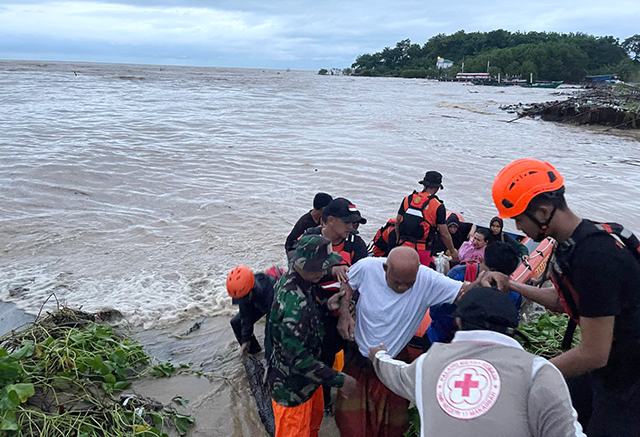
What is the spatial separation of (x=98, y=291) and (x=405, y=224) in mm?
4526

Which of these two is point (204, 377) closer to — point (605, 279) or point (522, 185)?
point (522, 185)

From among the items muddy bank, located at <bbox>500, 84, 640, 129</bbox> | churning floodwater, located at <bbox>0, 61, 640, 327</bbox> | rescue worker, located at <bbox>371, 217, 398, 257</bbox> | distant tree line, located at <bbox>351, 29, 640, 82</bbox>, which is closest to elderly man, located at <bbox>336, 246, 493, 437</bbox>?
rescue worker, located at <bbox>371, 217, 398, 257</bbox>

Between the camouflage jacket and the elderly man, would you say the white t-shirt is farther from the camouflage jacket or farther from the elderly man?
the camouflage jacket

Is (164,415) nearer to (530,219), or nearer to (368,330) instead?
(368,330)

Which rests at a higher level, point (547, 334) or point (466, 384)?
point (466, 384)

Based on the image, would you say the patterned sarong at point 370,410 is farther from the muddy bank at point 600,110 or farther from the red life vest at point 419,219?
the muddy bank at point 600,110

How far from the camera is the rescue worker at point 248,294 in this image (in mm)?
3973

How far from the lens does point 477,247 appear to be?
18.7ft

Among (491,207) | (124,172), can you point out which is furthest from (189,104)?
(491,207)

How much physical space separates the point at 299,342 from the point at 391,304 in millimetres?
725

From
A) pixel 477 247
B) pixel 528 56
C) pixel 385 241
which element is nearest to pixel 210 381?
pixel 385 241

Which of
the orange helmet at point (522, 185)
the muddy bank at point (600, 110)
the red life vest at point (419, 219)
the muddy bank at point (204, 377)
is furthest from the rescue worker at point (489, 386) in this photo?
the muddy bank at point (600, 110)

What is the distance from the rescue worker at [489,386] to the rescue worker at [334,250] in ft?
4.67

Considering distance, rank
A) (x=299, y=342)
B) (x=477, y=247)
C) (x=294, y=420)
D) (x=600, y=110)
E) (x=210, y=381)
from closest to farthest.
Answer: (x=299, y=342) < (x=294, y=420) < (x=210, y=381) < (x=477, y=247) < (x=600, y=110)
